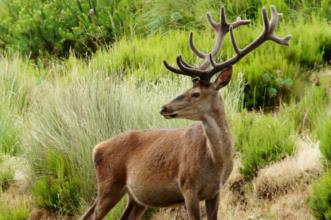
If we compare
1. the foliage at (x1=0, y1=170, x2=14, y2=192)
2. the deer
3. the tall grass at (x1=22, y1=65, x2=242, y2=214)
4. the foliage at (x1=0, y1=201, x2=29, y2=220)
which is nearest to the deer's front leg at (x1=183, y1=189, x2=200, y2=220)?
the deer

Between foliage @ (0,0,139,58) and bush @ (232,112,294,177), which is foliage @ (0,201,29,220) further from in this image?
foliage @ (0,0,139,58)

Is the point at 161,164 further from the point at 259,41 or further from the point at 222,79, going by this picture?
the point at 259,41

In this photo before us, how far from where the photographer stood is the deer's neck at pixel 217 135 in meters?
8.59

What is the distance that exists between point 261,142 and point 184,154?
7.28 feet

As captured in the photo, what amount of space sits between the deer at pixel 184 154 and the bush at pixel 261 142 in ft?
4.85

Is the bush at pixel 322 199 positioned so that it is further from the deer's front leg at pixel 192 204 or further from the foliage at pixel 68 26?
the foliage at pixel 68 26

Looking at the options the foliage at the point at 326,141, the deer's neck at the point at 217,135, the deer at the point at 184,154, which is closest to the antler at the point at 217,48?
the deer at the point at 184,154

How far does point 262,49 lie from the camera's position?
43.7ft

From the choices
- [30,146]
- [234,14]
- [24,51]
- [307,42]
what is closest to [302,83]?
[307,42]

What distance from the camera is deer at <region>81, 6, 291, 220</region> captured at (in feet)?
28.1

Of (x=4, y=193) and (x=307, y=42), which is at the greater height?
(x=307, y=42)

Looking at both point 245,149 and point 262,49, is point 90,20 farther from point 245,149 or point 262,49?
point 245,149

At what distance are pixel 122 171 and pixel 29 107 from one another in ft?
14.3

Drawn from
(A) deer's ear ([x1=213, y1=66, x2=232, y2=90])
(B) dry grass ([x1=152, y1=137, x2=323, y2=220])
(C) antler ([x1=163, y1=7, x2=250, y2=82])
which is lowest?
(B) dry grass ([x1=152, y1=137, x2=323, y2=220])
